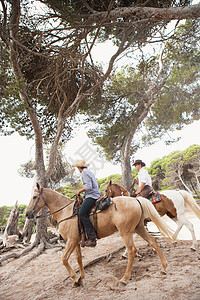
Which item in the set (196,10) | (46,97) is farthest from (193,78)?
(46,97)

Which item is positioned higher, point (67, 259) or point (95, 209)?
point (95, 209)

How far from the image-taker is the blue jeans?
3588 millimetres

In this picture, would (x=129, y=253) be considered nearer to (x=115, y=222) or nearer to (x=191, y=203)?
(x=115, y=222)

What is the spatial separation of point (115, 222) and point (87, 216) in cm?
57

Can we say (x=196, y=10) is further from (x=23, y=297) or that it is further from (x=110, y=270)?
(x=23, y=297)

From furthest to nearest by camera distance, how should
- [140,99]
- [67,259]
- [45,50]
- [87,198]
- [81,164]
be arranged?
[140,99] → [45,50] → [81,164] → [87,198] → [67,259]

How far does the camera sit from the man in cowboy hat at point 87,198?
357cm

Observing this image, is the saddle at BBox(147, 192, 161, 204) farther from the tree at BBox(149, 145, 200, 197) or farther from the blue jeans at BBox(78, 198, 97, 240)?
the tree at BBox(149, 145, 200, 197)

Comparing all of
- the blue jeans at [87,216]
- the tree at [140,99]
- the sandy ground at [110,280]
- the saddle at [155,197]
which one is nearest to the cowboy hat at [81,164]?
the blue jeans at [87,216]

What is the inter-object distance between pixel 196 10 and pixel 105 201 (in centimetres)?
591

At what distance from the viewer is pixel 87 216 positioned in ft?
12.2

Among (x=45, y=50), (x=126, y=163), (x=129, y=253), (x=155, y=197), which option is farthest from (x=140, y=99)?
(x=129, y=253)

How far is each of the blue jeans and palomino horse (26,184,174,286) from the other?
0.53 feet

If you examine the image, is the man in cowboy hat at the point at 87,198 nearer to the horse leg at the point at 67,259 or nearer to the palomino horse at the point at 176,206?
the horse leg at the point at 67,259
